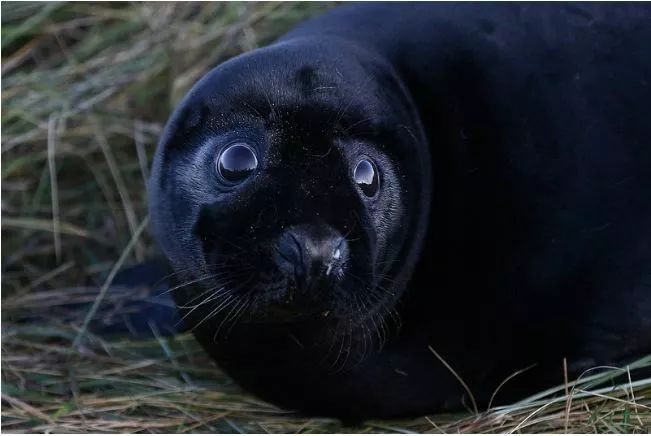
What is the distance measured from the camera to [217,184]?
2.65 meters

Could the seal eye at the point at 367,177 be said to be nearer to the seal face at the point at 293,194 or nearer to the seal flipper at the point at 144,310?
the seal face at the point at 293,194

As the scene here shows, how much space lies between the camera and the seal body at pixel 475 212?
291cm

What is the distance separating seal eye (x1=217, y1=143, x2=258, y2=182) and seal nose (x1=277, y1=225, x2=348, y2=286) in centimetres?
27

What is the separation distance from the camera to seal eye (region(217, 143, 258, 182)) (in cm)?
259

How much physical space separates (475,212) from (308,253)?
0.89 meters

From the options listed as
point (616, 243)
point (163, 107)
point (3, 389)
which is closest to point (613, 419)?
point (616, 243)

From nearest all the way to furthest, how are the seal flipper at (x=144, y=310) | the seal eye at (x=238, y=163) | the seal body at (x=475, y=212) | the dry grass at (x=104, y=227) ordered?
1. the seal eye at (x=238, y=163)
2. the seal body at (x=475, y=212)
3. the dry grass at (x=104, y=227)
4. the seal flipper at (x=144, y=310)

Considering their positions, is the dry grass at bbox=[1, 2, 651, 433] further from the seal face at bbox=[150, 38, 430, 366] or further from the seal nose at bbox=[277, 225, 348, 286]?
the seal nose at bbox=[277, 225, 348, 286]

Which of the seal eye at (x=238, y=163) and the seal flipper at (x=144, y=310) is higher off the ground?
the seal eye at (x=238, y=163)

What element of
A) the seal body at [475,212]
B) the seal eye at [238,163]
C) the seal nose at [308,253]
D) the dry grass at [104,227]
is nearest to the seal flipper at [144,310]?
the dry grass at [104,227]

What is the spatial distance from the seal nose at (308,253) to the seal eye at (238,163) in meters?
0.27

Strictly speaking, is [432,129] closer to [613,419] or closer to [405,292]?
[405,292]

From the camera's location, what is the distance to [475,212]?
3098 millimetres

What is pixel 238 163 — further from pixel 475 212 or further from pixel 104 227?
pixel 104 227
